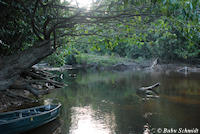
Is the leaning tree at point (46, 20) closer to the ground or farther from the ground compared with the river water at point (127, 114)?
farther from the ground

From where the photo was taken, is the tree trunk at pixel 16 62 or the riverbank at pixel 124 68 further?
the riverbank at pixel 124 68

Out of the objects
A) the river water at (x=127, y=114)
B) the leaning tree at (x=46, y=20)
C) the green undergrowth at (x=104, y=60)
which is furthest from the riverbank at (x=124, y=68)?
the leaning tree at (x=46, y=20)

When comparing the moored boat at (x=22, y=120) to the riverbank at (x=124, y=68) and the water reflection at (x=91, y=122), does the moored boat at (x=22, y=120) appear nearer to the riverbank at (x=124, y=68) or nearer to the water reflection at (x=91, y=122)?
the water reflection at (x=91, y=122)

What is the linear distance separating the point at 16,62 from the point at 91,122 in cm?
403

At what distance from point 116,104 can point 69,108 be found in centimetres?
282

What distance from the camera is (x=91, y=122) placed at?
767cm

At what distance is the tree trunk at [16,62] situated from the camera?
623 centimetres

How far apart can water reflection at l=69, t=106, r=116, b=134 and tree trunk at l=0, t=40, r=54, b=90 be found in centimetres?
310

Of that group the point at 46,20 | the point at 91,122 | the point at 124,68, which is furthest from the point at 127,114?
the point at 124,68

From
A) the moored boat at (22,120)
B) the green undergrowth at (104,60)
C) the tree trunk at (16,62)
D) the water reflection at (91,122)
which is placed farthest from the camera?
the green undergrowth at (104,60)

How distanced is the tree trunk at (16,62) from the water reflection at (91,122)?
10.2ft

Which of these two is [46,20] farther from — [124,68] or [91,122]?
[124,68]

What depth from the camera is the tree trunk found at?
6227mm

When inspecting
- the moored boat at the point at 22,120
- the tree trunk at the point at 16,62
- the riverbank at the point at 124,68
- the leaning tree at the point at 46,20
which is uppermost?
the leaning tree at the point at 46,20
